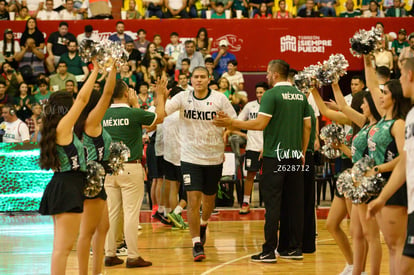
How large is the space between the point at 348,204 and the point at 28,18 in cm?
1171

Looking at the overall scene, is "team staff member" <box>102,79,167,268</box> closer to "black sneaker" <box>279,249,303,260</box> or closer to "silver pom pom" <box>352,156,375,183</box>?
"black sneaker" <box>279,249,303,260</box>

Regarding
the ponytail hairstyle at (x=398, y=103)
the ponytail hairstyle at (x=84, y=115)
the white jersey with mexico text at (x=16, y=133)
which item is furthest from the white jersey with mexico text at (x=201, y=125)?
the white jersey with mexico text at (x=16, y=133)

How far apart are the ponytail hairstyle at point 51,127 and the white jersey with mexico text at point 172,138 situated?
4.66 meters

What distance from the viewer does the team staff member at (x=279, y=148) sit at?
300 inches

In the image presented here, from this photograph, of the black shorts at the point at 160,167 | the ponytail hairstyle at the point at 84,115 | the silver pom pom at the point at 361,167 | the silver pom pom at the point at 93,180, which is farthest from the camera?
the black shorts at the point at 160,167

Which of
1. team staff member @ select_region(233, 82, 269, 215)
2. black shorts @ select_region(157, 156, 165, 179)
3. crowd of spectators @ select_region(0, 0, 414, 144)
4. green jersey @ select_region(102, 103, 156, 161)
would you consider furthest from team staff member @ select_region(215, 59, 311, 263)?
crowd of spectators @ select_region(0, 0, 414, 144)

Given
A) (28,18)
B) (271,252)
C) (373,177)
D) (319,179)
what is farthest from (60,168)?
(28,18)

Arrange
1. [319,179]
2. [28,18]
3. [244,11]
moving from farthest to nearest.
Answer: [244,11]
[28,18]
[319,179]

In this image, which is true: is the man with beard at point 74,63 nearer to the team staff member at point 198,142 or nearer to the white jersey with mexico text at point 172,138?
the white jersey with mexico text at point 172,138

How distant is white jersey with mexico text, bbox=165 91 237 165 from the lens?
7848 millimetres

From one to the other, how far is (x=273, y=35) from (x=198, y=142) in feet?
28.5

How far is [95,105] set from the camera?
19.5 ft

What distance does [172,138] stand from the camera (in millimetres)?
10023

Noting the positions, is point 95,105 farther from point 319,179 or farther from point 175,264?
point 319,179
